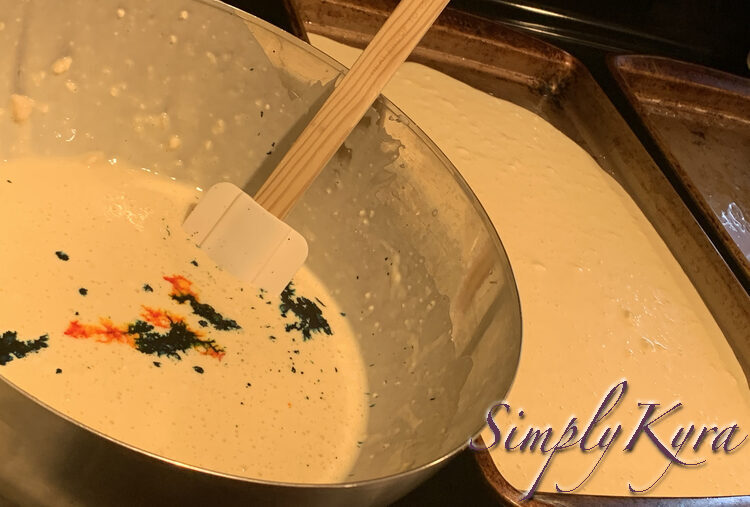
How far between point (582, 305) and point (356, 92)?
1.72ft

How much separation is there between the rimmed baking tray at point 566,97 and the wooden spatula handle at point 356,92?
43cm

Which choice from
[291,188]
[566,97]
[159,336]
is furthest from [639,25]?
[159,336]

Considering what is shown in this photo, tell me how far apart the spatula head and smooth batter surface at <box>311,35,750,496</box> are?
32 cm

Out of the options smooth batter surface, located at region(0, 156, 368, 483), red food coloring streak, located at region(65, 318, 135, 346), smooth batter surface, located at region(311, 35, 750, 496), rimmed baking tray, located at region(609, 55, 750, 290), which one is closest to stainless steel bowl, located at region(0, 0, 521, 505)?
smooth batter surface, located at region(0, 156, 368, 483)

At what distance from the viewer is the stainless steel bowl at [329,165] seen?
2.80ft

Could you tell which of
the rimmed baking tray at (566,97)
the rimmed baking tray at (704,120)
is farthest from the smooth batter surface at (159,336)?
the rimmed baking tray at (704,120)

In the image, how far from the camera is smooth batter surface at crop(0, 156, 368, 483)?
0.74 metres

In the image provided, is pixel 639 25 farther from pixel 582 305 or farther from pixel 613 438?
pixel 613 438

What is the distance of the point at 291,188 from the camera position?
0.96 meters

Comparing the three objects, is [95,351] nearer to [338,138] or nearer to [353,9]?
[338,138]

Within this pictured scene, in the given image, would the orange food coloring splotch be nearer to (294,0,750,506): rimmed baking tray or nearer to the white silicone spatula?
the white silicone spatula

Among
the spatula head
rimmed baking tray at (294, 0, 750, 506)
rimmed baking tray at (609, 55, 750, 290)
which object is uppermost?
rimmed baking tray at (609, 55, 750, 290)

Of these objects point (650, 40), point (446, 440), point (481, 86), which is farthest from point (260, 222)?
point (650, 40)

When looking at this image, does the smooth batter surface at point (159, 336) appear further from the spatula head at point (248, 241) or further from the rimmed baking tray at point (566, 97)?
the rimmed baking tray at point (566, 97)
